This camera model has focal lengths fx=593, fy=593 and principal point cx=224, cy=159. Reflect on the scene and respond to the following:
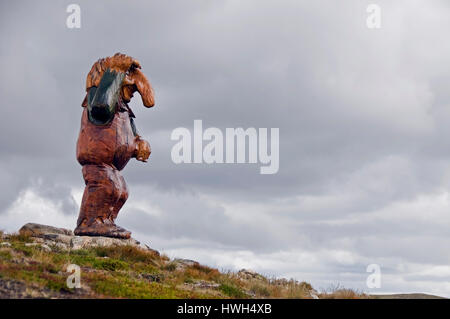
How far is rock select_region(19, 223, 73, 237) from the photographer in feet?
55.8

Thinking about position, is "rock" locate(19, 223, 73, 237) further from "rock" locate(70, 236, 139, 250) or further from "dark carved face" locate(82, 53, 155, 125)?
"dark carved face" locate(82, 53, 155, 125)

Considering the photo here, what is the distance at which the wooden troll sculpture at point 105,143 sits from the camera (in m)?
16.2

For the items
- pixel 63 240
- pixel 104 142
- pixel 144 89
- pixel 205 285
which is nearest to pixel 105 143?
pixel 104 142

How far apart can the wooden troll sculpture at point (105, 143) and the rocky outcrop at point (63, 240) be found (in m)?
0.20

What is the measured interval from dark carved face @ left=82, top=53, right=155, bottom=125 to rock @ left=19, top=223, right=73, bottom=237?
Result: 372 cm

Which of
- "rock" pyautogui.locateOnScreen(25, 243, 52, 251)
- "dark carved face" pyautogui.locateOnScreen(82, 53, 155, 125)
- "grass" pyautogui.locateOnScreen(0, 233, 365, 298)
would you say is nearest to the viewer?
"grass" pyautogui.locateOnScreen(0, 233, 365, 298)

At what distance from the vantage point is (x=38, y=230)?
56.9ft

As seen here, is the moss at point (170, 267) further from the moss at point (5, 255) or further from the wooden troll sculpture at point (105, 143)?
the moss at point (5, 255)

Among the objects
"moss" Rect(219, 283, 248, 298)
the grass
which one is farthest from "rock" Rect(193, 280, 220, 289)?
"moss" Rect(219, 283, 248, 298)

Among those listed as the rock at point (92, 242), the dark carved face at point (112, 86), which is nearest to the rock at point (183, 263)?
the rock at point (92, 242)

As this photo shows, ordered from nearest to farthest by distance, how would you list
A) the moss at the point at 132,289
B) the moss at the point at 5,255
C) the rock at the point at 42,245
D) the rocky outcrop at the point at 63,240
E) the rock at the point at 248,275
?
the moss at the point at 132,289, the moss at the point at 5,255, the rock at the point at 42,245, the rocky outcrop at the point at 63,240, the rock at the point at 248,275
